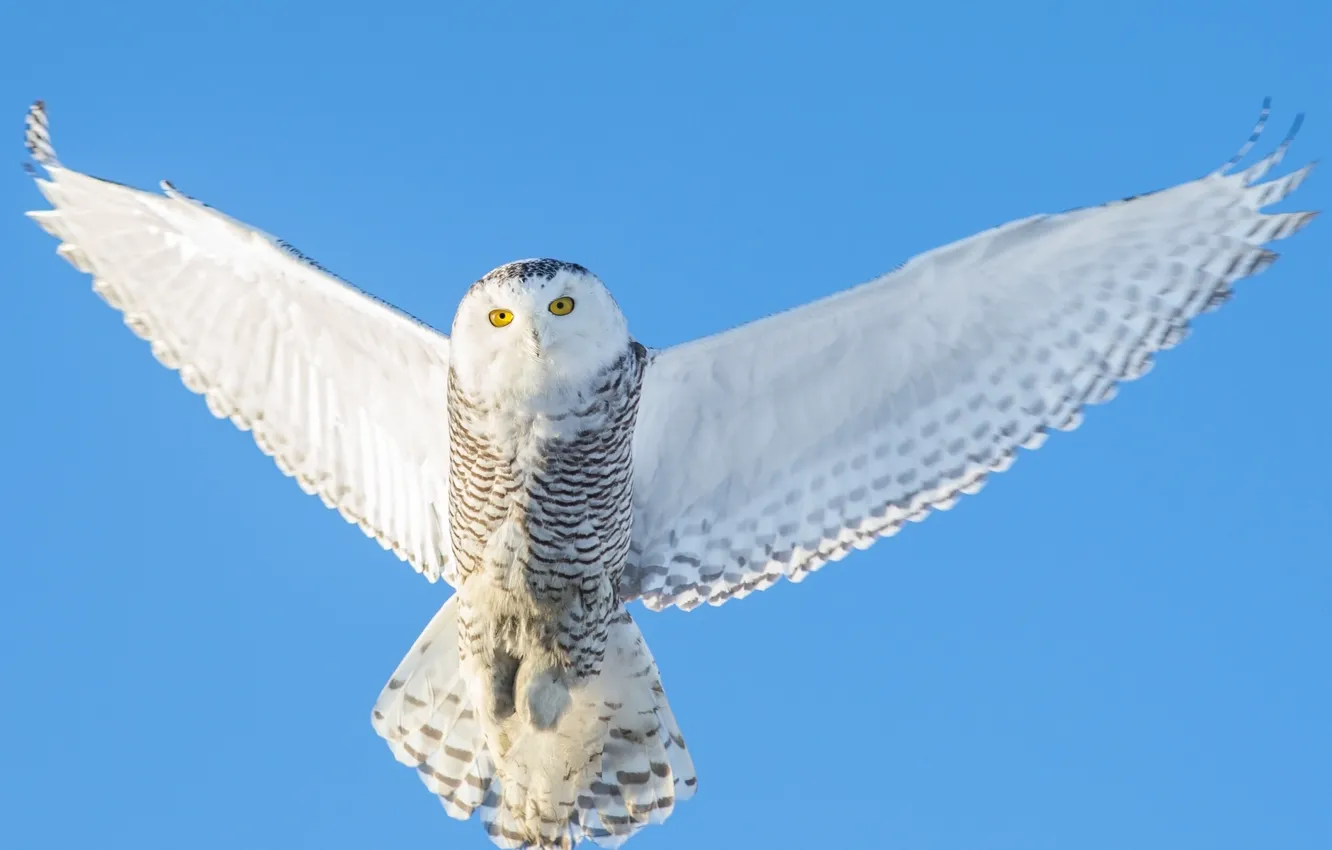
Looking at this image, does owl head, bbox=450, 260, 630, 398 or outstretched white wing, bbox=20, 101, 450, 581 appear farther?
outstretched white wing, bbox=20, 101, 450, 581

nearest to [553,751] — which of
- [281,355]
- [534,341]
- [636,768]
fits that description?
[636,768]

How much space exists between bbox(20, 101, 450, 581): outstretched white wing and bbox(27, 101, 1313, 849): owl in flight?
0.01 metres

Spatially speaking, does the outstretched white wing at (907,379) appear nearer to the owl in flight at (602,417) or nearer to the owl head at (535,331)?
the owl in flight at (602,417)

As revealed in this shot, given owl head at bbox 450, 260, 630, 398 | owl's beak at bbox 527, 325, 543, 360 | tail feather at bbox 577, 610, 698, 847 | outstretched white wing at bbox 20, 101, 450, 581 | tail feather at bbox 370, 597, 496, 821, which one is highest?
outstretched white wing at bbox 20, 101, 450, 581

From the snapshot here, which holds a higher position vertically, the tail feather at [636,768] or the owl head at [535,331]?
the owl head at [535,331]

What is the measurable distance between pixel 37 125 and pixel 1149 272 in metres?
5.12

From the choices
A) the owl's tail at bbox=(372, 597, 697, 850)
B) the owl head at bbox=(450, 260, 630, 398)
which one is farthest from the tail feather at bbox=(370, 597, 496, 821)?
the owl head at bbox=(450, 260, 630, 398)

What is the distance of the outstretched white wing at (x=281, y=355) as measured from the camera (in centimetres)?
871

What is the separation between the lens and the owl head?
7.20 m

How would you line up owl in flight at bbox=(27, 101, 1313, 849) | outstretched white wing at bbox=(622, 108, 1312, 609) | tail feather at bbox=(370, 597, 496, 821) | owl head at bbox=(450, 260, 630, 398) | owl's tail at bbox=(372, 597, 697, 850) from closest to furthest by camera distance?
owl head at bbox=(450, 260, 630, 398)
owl in flight at bbox=(27, 101, 1313, 849)
outstretched white wing at bbox=(622, 108, 1312, 609)
owl's tail at bbox=(372, 597, 697, 850)
tail feather at bbox=(370, 597, 496, 821)

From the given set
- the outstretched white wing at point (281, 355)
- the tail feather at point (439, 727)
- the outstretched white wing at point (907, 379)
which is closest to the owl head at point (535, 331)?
the outstretched white wing at point (907, 379)

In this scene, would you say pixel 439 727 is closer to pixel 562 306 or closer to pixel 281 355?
pixel 281 355

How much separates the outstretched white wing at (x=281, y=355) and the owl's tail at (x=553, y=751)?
0.56 m

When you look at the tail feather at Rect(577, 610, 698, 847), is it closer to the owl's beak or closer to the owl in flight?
the owl in flight
